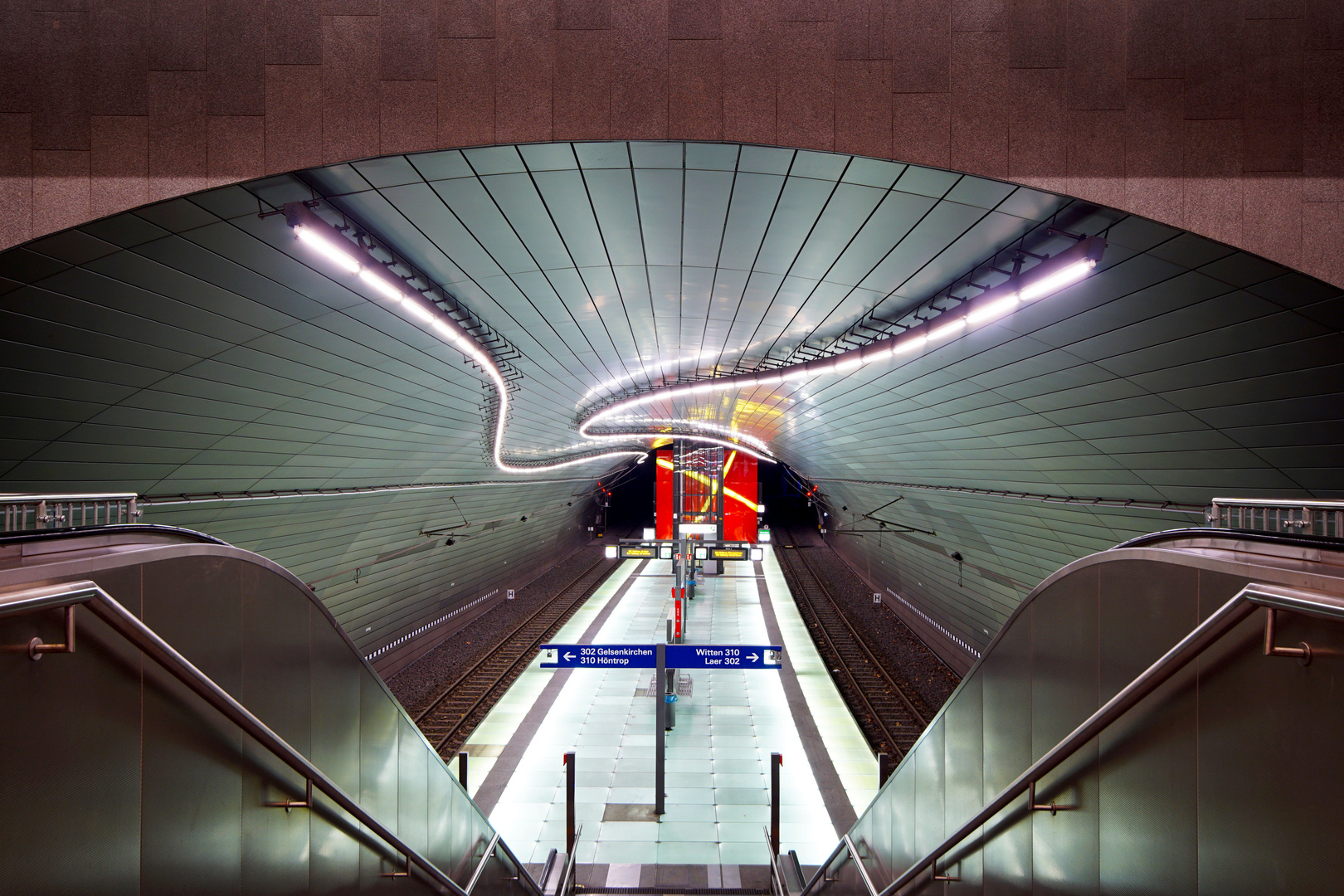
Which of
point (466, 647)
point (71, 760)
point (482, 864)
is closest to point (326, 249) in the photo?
point (71, 760)

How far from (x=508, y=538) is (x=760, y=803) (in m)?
16.3

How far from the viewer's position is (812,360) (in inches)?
371

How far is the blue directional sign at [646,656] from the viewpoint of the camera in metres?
7.53

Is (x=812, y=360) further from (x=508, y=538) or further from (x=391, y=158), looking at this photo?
(x=508, y=538)

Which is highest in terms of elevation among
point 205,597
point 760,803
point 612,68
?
point 612,68

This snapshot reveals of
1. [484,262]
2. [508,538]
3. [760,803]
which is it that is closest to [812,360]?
[484,262]

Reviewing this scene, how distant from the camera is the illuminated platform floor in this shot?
7.88 meters

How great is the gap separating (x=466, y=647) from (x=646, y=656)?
456 inches

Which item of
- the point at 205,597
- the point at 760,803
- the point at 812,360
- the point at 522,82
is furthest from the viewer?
the point at 812,360

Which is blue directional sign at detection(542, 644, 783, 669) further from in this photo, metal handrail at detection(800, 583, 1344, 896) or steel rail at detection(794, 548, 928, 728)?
steel rail at detection(794, 548, 928, 728)

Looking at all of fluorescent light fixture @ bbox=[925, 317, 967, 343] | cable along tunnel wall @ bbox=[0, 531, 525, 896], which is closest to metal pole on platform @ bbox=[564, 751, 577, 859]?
cable along tunnel wall @ bbox=[0, 531, 525, 896]

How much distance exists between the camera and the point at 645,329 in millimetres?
8477

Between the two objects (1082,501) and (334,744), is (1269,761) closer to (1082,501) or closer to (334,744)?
(334,744)

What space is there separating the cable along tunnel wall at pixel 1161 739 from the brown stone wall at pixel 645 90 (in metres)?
2.87
